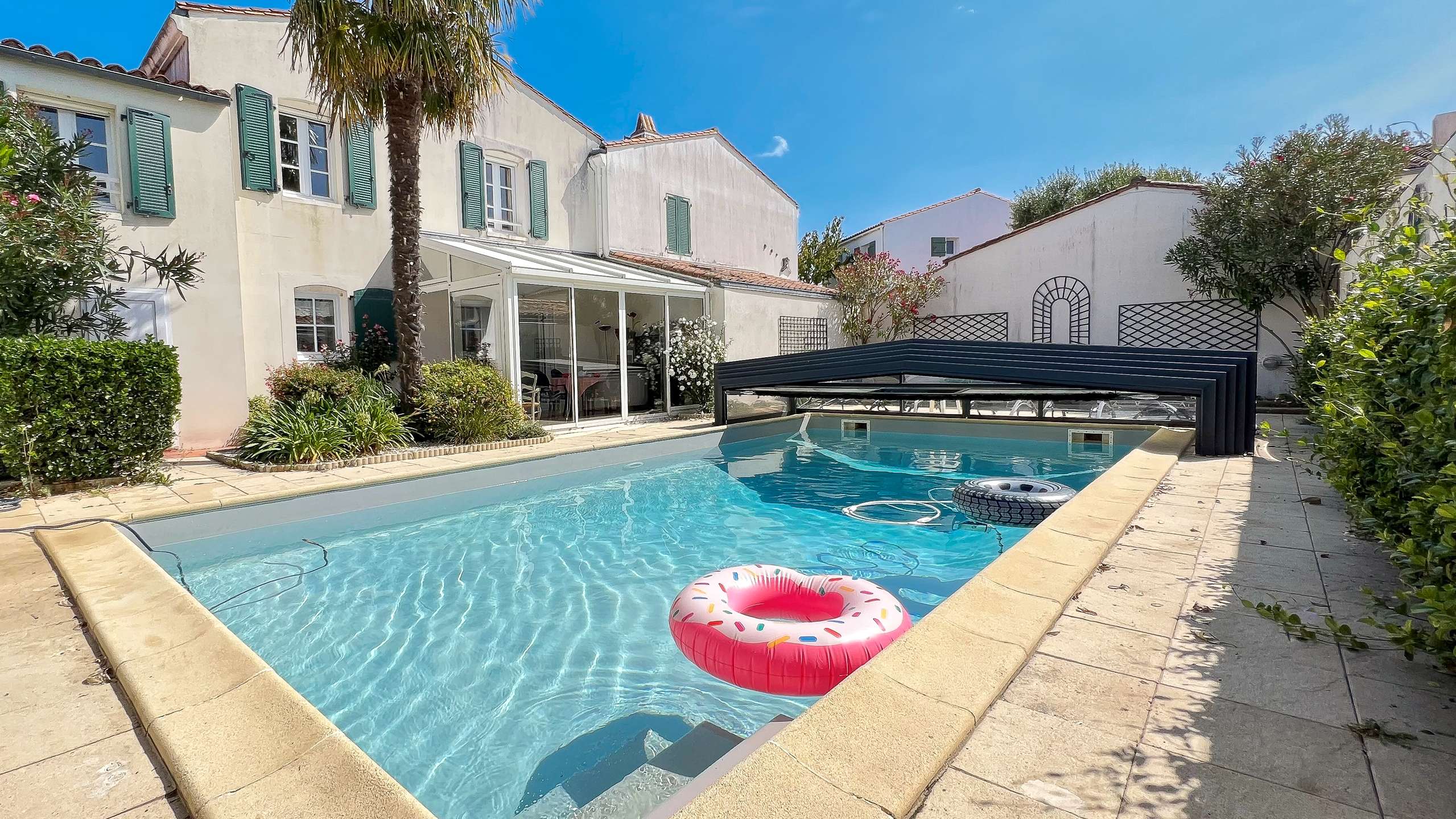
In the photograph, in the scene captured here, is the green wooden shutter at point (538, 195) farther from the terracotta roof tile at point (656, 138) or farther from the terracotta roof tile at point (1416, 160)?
the terracotta roof tile at point (1416, 160)

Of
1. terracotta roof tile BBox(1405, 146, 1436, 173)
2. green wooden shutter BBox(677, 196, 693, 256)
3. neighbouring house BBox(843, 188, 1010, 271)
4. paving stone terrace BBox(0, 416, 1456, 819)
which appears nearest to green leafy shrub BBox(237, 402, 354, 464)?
paving stone terrace BBox(0, 416, 1456, 819)

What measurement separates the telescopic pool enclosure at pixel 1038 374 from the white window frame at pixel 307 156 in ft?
26.6

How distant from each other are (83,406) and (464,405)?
4.23 meters

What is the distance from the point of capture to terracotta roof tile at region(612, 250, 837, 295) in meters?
15.7

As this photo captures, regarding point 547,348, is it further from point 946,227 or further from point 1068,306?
point 946,227

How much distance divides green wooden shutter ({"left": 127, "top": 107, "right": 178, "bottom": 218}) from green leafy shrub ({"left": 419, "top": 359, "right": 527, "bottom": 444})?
4.22m

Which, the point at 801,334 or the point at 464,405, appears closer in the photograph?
the point at 464,405

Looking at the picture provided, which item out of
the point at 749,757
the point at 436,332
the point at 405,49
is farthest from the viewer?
the point at 436,332

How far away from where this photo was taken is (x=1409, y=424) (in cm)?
236

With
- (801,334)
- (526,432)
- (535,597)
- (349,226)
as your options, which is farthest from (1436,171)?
(801,334)

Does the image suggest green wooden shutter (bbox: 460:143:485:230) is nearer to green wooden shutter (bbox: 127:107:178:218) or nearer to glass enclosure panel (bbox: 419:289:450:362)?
glass enclosure panel (bbox: 419:289:450:362)

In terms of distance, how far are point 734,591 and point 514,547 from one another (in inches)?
133

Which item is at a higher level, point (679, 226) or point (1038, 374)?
point (679, 226)

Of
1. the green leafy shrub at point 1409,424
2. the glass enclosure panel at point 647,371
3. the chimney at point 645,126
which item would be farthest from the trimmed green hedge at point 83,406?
the chimney at point 645,126
